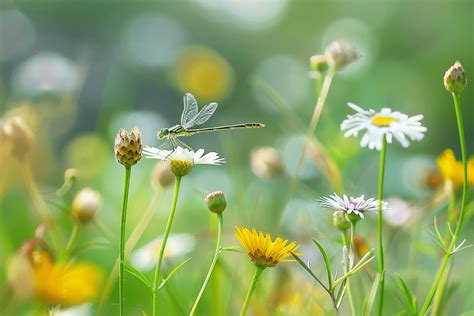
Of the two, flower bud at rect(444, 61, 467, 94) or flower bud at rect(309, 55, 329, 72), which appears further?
flower bud at rect(309, 55, 329, 72)

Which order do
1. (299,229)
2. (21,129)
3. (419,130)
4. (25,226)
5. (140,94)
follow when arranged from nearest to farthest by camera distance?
(419,130)
(21,129)
(299,229)
(25,226)
(140,94)

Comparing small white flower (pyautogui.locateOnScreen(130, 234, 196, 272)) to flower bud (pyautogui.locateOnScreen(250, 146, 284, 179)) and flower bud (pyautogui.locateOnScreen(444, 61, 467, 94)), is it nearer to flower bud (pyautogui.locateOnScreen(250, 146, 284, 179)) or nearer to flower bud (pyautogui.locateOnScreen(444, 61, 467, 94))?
flower bud (pyautogui.locateOnScreen(250, 146, 284, 179))

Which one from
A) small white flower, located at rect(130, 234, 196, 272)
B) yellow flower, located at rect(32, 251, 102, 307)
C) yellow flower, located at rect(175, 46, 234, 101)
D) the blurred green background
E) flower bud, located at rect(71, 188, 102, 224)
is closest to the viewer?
yellow flower, located at rect(32, 251, 102, 307)

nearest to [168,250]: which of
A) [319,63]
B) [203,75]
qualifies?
[319,63]

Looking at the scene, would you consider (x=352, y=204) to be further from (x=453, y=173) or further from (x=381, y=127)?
(x=453, y=173)

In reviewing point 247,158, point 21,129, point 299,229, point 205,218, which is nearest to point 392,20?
point 247,158

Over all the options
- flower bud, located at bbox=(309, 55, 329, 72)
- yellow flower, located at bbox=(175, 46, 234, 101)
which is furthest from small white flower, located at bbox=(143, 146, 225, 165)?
yellow flower, located at bbox=(175, 46, 234, 101)

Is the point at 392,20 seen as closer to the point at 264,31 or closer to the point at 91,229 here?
the point at 264,31
